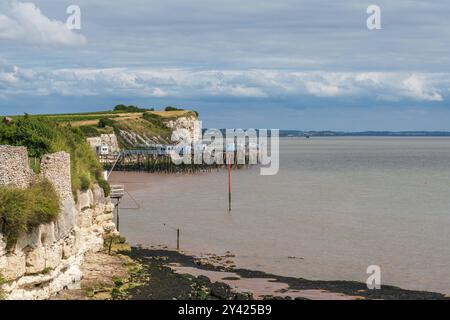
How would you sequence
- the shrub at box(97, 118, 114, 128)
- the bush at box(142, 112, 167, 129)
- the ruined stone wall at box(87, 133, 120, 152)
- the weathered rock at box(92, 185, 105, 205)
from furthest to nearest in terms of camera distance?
1. the bush at box(142, 112, 167, 129)
2. the shrub at box(97, 118, 114, 128)
3. the ruined stone wall at box(87, 133, 120, 152)
4. the weathered rock at box(92, 185, 105, 205)

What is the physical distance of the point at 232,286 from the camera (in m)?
24.3

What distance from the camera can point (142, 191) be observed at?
199 feet

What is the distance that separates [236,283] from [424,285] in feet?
22.4

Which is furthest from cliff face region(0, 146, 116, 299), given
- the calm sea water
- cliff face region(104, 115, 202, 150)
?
cliff face region(104, 115, 202, 150)

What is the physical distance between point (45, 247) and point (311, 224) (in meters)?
25.9

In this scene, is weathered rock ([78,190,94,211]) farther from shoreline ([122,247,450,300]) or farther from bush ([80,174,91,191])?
shoreline ([122,247,450,300])

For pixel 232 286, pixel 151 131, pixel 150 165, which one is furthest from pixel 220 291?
pixel 151 131

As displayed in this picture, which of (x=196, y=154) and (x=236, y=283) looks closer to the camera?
(x=236, y=283)

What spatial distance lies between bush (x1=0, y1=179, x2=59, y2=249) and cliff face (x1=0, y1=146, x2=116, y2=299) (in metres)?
0.21

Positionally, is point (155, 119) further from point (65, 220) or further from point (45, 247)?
point (45, 247)

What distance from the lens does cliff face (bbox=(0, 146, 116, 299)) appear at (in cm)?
1541

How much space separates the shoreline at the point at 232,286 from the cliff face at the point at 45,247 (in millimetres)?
2270
